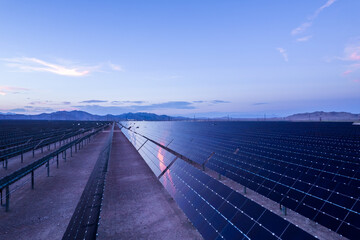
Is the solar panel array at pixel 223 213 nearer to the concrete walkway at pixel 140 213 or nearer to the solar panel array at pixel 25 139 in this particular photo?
the concrete walkway at pixel 140 213

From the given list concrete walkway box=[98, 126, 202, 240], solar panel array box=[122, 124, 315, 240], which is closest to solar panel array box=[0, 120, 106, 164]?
concrete walkway box=[98, 126, 202, 240]

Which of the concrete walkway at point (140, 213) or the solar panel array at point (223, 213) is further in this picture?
the concrete walkway at point (140, 213)

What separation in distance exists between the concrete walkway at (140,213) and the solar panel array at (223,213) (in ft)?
4.06

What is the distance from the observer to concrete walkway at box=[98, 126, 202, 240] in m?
8.66

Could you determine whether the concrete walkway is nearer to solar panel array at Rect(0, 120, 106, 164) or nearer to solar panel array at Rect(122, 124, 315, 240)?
solar panel array at Rect(122, 124, 315, 240)

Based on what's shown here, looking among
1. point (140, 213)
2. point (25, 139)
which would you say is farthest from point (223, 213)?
point (25, 139)

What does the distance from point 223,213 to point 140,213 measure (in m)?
5.59

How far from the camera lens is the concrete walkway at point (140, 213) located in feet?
28.4

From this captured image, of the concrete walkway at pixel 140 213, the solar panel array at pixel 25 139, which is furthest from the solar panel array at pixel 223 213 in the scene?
the solar panel array at pixel 25 139

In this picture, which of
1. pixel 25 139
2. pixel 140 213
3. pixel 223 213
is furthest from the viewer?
pixel 25 139

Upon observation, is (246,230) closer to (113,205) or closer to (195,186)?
(195,186)

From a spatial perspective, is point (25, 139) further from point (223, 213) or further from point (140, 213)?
point (223, 213)

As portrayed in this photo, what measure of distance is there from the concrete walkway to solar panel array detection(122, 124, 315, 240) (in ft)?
4.06

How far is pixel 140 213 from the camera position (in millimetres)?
10406
